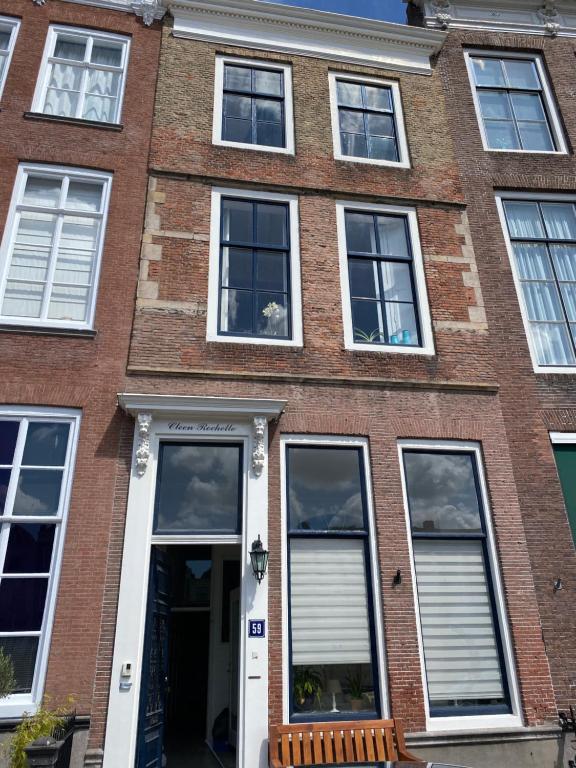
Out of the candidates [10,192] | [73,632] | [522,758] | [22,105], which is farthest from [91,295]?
[522,758]

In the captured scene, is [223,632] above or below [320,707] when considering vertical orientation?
above

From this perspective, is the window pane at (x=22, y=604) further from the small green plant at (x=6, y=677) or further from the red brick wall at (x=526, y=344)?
the red brick wall at (x=526, y=344)

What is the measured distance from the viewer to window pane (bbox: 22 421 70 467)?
24.8 ft

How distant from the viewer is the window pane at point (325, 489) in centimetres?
794

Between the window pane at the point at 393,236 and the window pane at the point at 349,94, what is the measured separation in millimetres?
3060

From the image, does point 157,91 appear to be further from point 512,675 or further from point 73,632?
point 512,675

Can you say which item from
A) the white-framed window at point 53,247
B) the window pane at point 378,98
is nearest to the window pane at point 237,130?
the white-framed window at point 53,247

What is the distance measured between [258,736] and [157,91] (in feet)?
35.6

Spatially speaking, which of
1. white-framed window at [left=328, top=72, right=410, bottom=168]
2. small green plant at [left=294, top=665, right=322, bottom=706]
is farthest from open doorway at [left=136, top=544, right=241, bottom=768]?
white-framed window at [left=328, top=72, right=410, bottom=168]

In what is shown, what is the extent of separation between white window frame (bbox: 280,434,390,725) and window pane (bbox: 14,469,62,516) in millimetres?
3088

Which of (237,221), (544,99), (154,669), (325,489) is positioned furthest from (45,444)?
(544,99)

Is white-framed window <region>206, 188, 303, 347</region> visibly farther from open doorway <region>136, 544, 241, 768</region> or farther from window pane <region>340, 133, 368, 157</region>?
open doorway <region>136, 544, 241, 768</region>

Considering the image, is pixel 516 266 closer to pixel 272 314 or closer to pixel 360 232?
pixel 360 232

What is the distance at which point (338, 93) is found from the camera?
11711mm
